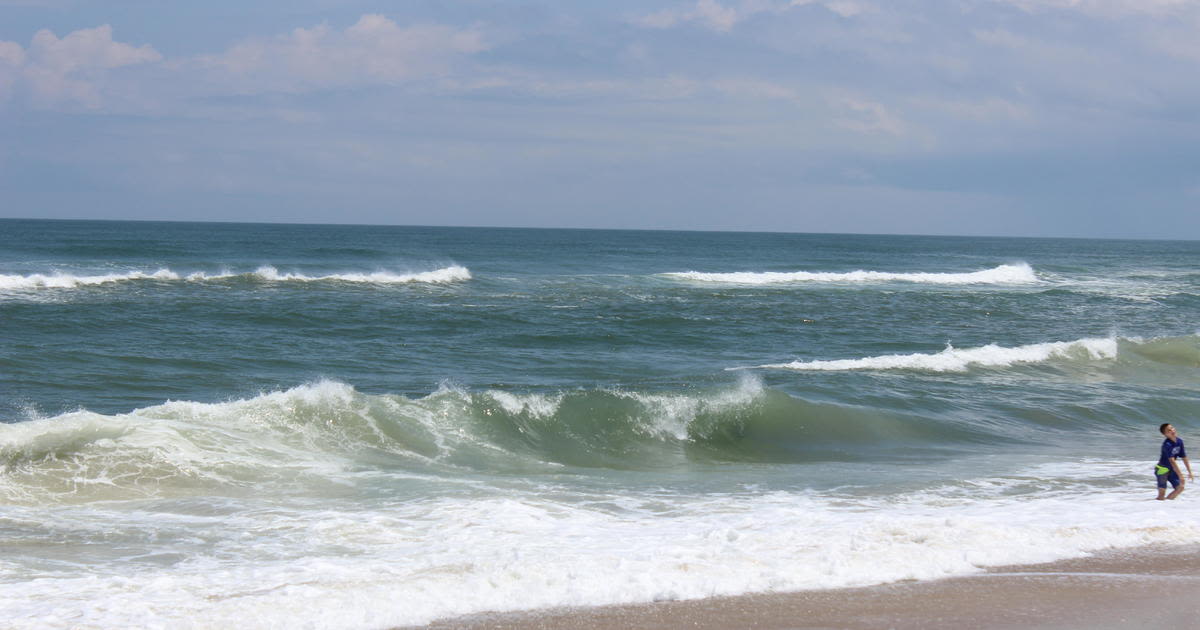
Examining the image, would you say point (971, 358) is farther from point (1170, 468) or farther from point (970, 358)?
point (1170, 468)

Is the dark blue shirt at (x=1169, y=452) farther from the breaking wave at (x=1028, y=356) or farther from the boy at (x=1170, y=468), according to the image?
the breaking wave at (x=1028, y=356)

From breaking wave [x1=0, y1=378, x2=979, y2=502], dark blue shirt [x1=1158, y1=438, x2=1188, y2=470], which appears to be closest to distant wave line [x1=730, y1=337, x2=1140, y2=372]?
breaking wave [x1=0, y1=378, x2=979, y2=502]

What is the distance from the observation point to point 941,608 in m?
6.62

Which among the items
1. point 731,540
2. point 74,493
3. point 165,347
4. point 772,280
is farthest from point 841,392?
point 772,280

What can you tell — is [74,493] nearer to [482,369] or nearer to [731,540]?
[731,540]

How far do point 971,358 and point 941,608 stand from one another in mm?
15443

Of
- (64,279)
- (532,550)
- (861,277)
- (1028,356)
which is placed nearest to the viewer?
(532,550)

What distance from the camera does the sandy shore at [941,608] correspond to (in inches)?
249

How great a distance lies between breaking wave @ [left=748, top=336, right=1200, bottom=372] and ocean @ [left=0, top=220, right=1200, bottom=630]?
0.37ft

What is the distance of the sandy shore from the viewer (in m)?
6.32

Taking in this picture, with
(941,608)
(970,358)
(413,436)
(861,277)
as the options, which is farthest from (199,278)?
(941,608)

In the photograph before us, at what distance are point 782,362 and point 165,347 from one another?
41.4 ft

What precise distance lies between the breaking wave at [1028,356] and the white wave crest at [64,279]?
24140 mm

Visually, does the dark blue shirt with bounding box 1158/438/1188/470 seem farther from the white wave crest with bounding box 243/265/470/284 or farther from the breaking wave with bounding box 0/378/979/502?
the white wave crest with bounding box 243/265/470/284
